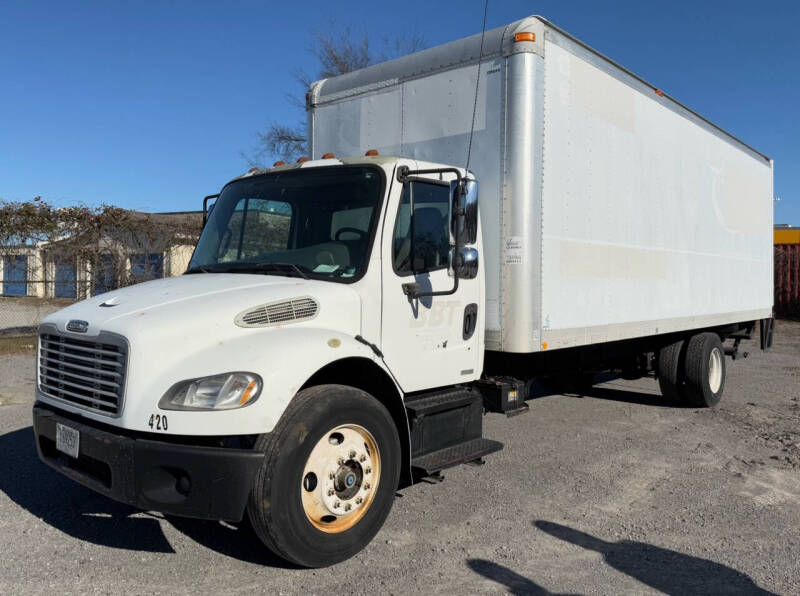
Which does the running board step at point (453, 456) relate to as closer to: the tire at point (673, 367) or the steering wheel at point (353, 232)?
the steering wheel at point (353, 232)

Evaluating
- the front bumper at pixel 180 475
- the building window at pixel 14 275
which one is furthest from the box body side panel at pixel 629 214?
the building window at pixel 14 275

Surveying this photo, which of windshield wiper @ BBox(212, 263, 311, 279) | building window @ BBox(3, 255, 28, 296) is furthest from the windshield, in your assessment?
building window @ BBox(3, 255, 28, 296)

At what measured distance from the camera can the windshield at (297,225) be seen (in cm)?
428

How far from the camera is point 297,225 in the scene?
454 centimetres

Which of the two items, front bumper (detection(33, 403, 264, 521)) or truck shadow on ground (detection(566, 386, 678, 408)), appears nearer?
front bumper (detection(33, 403, 264, 521))

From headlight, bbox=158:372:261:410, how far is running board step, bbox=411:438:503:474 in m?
1.43

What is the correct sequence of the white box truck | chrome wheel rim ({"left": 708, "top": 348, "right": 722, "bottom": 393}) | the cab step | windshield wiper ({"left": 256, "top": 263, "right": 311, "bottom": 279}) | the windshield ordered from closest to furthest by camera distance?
the white box truck → windshield wiper ({"left": 256, "top": 263, "right": 311, "bottom": 279}) → the windshield → the cab step → chrome wheel rim ({"left": 708, "top": 348, "right": 722, "bottom": 393})

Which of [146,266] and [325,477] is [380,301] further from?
[146,266]

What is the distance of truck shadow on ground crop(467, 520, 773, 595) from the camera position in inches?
141

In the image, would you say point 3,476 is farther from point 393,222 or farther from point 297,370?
point 393,222

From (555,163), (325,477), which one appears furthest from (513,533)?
(555,163)

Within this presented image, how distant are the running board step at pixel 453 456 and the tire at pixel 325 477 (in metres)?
0.29

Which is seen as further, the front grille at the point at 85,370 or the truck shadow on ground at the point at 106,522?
the truck shadow on ground at the point at 106,522

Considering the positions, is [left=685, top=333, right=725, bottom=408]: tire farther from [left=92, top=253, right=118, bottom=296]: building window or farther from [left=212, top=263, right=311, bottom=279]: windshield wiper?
[left=92, top=253, right=118, bottom=296]: building window
